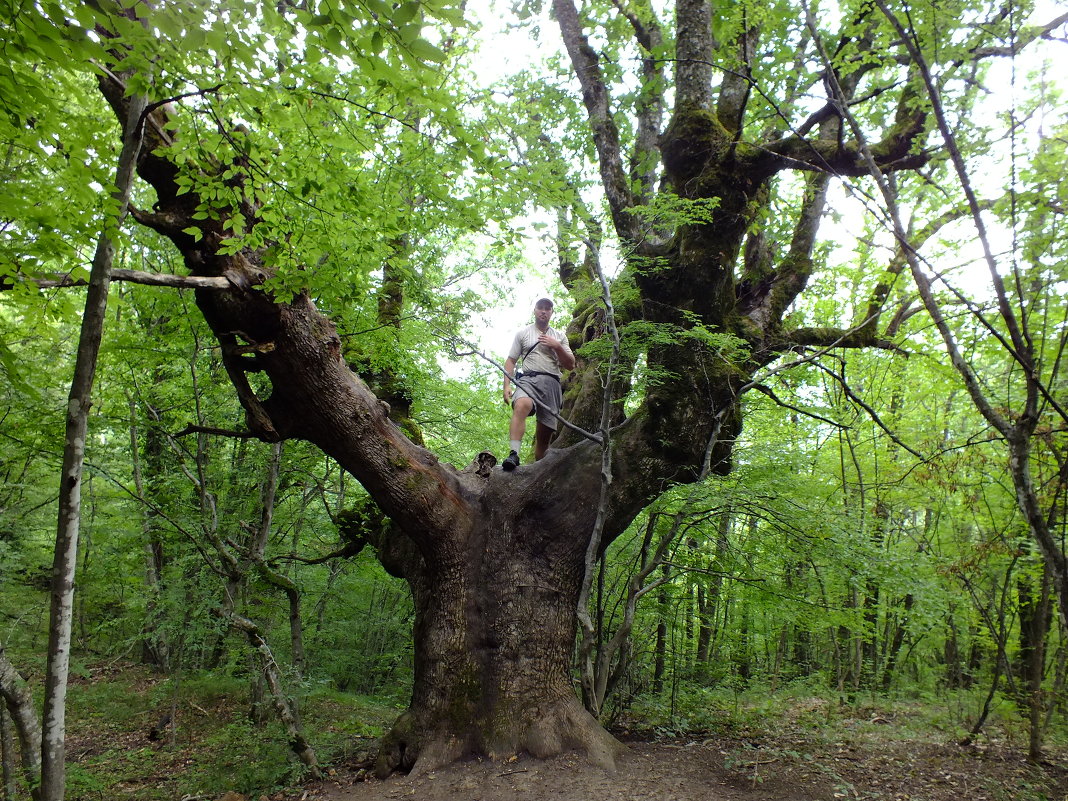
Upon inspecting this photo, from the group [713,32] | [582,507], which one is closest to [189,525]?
[582,507]

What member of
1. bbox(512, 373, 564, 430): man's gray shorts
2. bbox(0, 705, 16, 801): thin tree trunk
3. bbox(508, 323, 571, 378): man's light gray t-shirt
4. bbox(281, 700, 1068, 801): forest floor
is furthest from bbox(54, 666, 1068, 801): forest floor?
bbox(508, 323, 571, 378): man's light gray t-shirt

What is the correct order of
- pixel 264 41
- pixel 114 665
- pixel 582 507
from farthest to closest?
pixel 114 665 → pixel 582 507 → pixel 264 41

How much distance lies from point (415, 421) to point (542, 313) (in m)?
2.29

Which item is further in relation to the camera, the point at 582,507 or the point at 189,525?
the point at 189,525

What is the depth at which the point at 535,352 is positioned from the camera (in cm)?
546

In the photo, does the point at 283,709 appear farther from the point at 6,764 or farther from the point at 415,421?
the point at 415,421

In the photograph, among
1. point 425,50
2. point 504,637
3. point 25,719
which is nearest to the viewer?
point 425,50

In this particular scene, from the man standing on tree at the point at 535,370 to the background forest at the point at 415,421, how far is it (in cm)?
80

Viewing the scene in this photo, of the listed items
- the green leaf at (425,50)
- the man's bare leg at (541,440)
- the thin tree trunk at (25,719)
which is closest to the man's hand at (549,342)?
the man's bare leg at (541,440)

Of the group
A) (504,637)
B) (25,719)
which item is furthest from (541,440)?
(25,719)

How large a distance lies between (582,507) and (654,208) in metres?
2.42

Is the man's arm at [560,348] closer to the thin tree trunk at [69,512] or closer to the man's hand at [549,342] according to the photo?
the man's hand at [549,342]

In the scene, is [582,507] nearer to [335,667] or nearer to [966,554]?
[966,554]

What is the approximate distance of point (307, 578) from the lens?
785 cm
